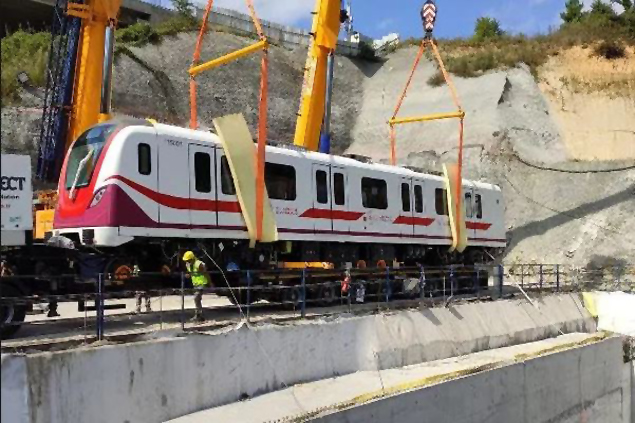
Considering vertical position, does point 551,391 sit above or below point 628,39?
below

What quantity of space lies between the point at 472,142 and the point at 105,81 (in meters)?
27.4

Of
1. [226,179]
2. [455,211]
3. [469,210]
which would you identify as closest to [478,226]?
[469,210]

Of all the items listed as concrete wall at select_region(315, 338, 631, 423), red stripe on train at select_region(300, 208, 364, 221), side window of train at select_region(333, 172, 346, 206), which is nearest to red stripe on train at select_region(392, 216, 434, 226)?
red stripe on train at select_region(300, 208, 364, 221)

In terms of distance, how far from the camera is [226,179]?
1374 centimetres

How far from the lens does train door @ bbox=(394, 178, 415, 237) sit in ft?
60.6

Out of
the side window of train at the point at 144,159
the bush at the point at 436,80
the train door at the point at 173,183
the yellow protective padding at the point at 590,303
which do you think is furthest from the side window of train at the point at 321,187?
the bush at the point at 436,80

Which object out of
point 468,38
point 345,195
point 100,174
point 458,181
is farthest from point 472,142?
point 100,174

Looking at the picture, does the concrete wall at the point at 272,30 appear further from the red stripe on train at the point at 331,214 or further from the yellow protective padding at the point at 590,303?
the red stripe on train at the point at 331,214

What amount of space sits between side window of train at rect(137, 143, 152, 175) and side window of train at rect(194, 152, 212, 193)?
3.45ft

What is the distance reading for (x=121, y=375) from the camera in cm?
865

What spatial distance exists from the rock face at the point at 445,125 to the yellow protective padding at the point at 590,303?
9.63m

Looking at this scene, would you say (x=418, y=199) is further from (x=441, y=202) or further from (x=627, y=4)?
(x=627, y=4)

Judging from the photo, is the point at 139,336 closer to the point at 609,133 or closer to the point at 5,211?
the point at 5,211

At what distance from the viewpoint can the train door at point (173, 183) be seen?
41.2 feet
